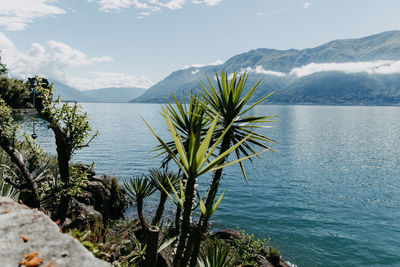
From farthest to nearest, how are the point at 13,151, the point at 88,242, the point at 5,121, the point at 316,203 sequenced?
the point at 316,203 < the point at 5,121 < the point at 13,151 < the point at 88,242

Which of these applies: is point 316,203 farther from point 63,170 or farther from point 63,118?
point 63,118

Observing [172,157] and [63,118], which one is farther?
[63,118]

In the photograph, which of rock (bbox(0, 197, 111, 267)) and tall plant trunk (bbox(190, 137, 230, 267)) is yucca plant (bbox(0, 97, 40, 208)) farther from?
tall plant trunk (bbox(190, 137, 230, 267))

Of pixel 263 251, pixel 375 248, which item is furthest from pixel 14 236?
pixel 375 248

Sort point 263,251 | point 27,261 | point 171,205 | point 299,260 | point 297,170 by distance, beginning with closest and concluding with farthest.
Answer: point 27,261, point 263,251, point 299,260, point 171,205, point 297,170

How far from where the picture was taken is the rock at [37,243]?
284cm

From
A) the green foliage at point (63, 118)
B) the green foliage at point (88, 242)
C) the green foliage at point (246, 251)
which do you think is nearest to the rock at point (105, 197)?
the green foliage at point (246, 251)

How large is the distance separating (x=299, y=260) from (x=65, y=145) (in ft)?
48.1

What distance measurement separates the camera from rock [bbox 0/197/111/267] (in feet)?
9.33

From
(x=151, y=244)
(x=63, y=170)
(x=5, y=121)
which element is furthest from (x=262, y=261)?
(x=5, y=121)

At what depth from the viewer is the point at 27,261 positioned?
9.05ft

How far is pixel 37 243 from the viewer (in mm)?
3072

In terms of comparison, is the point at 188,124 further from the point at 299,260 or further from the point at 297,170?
the point at 297,170

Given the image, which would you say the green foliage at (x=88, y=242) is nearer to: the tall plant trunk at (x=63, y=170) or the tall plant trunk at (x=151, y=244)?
the tall plant trunk at (x=151, y=244)
